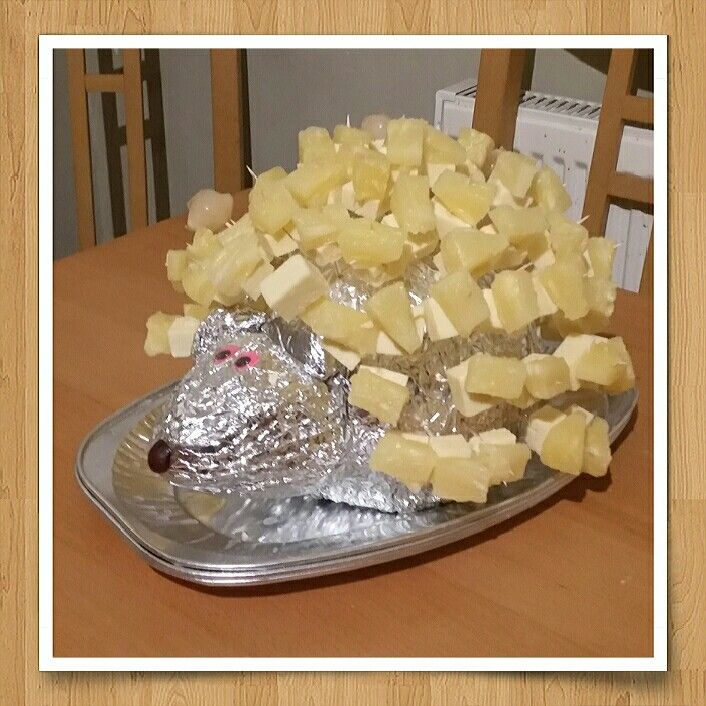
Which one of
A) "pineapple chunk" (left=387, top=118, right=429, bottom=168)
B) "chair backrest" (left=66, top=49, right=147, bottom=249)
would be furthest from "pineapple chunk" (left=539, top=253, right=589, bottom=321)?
"chair backrest" (left=66, top=49, right=147, bottom=249)

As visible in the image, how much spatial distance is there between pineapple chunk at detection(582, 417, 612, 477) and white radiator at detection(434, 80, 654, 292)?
0.56 feet

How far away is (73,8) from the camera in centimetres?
64

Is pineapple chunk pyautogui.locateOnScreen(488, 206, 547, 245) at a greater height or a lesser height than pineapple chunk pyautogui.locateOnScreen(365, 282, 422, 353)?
greater

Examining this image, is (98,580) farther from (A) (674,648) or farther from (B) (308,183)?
(A) (674,648)

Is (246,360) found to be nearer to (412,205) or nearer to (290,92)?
(412,205)

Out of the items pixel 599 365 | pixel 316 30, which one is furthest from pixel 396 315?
pixel 316 30

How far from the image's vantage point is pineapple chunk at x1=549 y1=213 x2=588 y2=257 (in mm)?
564

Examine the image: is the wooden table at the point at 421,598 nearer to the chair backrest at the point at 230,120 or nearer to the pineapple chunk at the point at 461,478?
the pineapple chunk at the point at 461,478

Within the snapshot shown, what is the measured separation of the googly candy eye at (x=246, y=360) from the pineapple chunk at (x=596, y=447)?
0.21 m

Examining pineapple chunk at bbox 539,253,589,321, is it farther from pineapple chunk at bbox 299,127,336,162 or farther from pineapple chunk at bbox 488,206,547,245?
pineapple chunk at bbox 299,127,336,162

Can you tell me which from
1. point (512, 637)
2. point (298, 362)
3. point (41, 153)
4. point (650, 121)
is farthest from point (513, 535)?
point (41, 153)

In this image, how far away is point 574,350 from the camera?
566mm

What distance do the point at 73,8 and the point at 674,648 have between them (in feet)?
1.97

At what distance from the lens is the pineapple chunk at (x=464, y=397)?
54 centimetres
